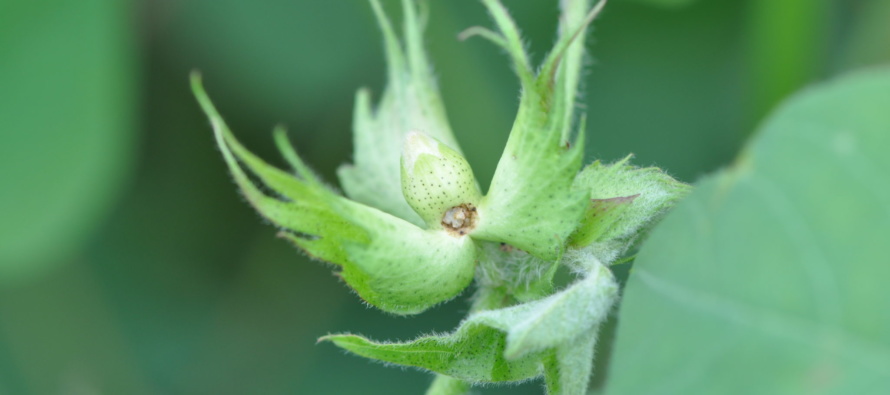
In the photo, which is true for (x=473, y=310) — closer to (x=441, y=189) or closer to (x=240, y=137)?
(x=441, y=189)

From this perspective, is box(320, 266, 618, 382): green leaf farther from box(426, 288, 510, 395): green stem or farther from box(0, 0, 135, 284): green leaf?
box(0, 0, 135, 284): green leaf

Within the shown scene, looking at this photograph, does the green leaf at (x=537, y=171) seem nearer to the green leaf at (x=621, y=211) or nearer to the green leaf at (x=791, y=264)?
the green leaf at (x=621, y=211)

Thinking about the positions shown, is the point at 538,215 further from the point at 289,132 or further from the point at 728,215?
the point at 289,132

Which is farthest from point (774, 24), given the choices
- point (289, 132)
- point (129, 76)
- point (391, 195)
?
point (129, 76)

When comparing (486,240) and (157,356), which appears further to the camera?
(157,356)

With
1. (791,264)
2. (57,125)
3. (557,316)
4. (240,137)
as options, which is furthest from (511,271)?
(57,125)

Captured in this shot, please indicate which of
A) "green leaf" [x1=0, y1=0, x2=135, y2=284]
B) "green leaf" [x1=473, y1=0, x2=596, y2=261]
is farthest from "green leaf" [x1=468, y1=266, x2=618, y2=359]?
"green leaf" [x1=0, y1=0, x2=135, y2=284]
